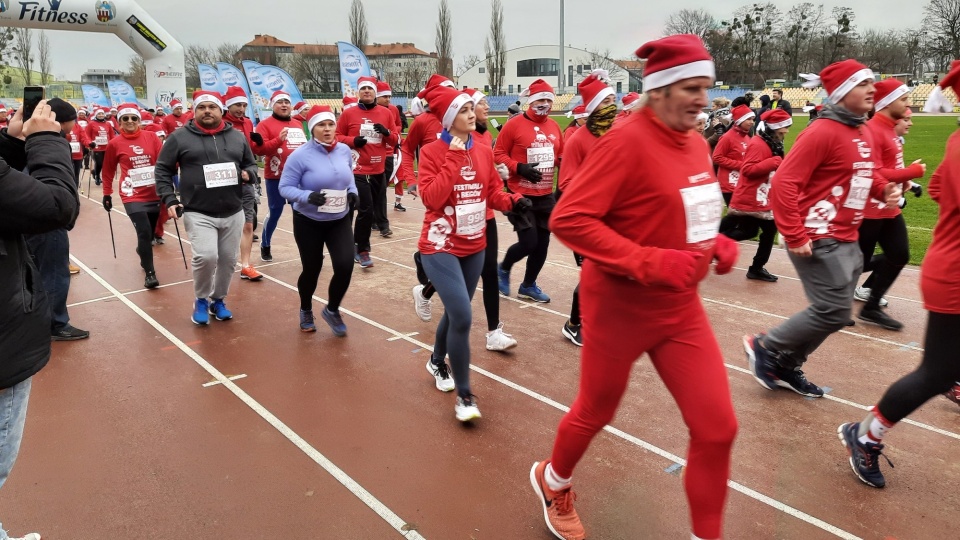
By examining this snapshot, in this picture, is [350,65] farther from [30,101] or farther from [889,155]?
[30,101]

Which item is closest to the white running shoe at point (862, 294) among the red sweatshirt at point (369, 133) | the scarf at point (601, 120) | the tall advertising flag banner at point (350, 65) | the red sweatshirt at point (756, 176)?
the red sweatshirt at point (756, 176)

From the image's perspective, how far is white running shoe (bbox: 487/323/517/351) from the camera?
5.63m

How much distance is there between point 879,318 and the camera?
6246mm

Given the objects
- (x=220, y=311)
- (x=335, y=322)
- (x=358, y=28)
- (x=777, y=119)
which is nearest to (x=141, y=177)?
(x=220, y=311)

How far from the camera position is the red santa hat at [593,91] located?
538cm

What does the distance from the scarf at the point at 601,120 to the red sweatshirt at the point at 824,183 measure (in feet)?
4.41

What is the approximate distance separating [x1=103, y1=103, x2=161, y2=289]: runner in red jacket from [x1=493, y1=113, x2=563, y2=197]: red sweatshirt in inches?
165

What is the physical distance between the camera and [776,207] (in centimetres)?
443

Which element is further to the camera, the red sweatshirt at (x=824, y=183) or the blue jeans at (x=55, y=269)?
the blue jeans at (x=55, y=269)

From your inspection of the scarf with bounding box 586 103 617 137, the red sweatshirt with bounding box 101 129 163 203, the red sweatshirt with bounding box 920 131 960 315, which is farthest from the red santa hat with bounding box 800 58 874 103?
the red sweatshirt with bounding box 101 129 163 203

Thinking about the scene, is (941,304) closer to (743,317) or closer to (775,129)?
(743,317)

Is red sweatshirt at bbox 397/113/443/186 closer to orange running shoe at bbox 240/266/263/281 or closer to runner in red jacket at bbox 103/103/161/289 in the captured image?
orange running shoe at bbox 240/266/263/281

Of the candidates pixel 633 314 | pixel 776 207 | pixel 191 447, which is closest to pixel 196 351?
pixel 191 447

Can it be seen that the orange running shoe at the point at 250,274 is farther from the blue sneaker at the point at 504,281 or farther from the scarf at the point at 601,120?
the scarf at the point at 601,120
